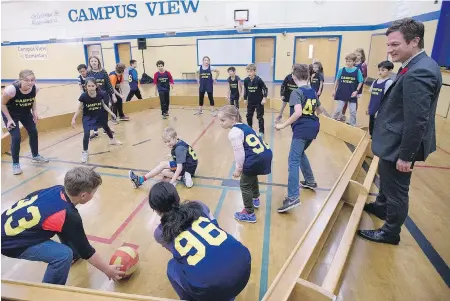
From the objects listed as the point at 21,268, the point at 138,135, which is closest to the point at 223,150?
the point at 138,135

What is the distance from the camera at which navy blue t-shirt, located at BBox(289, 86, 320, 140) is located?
2990 mm

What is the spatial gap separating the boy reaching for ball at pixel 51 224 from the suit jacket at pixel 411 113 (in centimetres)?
213

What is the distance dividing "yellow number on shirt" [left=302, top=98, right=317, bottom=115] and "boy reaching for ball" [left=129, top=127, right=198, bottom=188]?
1.61 meters

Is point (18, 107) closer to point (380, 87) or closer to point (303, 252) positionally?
point (303, 252)

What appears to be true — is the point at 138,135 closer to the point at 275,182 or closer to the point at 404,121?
the point at 275,182

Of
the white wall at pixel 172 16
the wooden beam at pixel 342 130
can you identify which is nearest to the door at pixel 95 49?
the white wall at pixel 172 16

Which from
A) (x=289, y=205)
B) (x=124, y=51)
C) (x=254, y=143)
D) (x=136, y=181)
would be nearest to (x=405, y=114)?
(x=254, y=143)

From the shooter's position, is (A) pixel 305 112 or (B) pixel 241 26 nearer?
(A) pixel 305 112

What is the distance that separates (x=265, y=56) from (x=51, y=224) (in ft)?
45.1

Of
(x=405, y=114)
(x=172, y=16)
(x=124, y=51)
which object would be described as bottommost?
(x=405, y=114)

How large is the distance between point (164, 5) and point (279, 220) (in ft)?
46.7

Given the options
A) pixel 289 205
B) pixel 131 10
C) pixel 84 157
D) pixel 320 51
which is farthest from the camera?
pixel 131 10

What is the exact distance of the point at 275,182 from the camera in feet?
12.7

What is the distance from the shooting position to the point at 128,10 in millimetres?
14695
